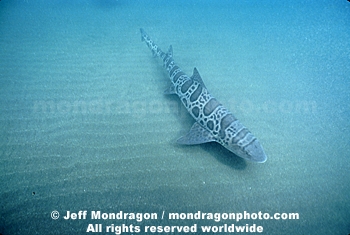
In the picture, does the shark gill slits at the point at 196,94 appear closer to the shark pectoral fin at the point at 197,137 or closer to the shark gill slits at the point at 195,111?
the shark gill slits at the point at 195,111

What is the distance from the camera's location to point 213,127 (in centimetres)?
343

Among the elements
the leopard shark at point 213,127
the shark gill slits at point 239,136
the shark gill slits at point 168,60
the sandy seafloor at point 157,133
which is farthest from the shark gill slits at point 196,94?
the shark gill slits at point 168,60

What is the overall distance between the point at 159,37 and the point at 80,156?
6912 millimetres

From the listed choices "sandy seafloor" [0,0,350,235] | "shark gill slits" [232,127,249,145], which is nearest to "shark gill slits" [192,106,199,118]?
"sandy seafloor" [0,0,350,235]

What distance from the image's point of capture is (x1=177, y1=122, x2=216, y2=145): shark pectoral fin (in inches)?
133

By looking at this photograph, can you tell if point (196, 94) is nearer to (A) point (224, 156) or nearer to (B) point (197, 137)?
(B) point (197, 137)

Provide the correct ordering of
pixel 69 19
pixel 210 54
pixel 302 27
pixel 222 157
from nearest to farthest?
pixel 222 157 → pixel 210 54 → pixel 69 19 → pixel 302 27

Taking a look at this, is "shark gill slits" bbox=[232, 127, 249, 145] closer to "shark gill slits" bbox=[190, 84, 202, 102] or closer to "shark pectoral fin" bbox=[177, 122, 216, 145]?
"shark pectoral fin" bbox=[177, 122, 216, 145]

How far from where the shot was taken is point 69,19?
1005 cm

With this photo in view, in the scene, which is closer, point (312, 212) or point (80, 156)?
point (312, 212)

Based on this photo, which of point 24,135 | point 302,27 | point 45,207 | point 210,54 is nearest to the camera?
point 45,207

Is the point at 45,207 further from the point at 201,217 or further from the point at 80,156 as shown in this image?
the point at 201,217

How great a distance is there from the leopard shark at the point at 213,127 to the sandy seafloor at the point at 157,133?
30cm

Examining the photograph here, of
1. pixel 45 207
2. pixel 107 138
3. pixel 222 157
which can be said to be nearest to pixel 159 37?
pixel 107 138
